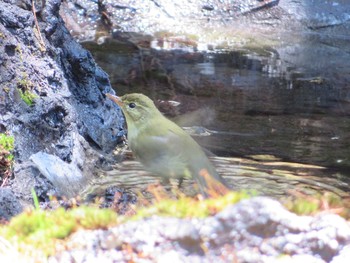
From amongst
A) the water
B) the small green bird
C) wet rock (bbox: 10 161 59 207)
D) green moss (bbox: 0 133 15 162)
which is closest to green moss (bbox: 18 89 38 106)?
green moss (bbox: 0 133 15 162)

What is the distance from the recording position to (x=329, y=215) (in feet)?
11.2

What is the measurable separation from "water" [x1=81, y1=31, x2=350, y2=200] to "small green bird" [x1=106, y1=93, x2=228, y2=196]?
Answer: 62 cm

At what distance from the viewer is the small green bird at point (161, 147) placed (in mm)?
5812

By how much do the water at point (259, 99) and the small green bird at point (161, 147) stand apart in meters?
0.62

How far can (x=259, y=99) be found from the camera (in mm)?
9586

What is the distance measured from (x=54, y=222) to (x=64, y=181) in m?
2.53

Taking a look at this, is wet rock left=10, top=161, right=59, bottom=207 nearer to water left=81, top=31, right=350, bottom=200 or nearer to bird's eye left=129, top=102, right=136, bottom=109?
bird's eye left=129, top=102, right=136, bottom=109

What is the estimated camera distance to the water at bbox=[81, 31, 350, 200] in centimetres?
715

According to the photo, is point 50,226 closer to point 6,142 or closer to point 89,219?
point 89,219

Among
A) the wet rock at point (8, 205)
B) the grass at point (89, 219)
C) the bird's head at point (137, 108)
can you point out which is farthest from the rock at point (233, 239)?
the bird's head at point (137, 108)

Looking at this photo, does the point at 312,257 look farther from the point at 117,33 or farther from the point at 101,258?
Result: the point at 117,33

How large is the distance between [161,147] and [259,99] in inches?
156

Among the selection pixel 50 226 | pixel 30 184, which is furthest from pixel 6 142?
pixel 50 226

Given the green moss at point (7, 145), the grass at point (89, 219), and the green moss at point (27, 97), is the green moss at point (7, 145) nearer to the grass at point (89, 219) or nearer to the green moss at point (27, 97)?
the green moss at point (27, 97)
